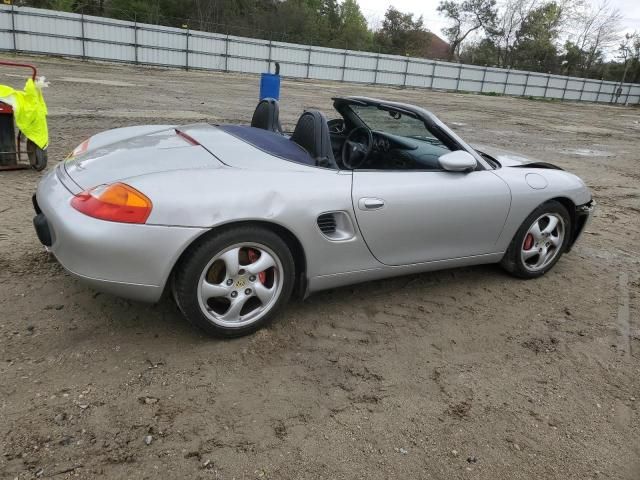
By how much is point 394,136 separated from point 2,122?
14.1ft

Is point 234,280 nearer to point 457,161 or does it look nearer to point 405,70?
point 457,161

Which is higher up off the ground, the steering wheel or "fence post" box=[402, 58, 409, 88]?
"fence post" box=[402, 58, 409, 88]

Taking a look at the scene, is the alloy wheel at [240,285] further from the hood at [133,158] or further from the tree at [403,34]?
the tree at [403,34]

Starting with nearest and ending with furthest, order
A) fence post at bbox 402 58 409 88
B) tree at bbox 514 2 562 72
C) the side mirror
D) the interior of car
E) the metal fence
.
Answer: the interior of car, the side mirror, the metal fence, fence post at bbox 402 58 409 88, tree at bbox 514 2 562 72

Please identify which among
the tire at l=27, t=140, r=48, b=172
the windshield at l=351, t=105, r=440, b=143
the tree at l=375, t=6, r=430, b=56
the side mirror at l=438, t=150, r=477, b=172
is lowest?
the tire at l=27, t=140, r=48, b=172

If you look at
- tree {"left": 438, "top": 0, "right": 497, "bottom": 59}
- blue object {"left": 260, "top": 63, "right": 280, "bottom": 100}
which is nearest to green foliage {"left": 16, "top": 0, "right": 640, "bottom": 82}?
tree {"left": 438, "top": 0, "right": 497, "bottom": 59}

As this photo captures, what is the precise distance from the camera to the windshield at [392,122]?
141 inches

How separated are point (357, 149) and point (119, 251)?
1885mm

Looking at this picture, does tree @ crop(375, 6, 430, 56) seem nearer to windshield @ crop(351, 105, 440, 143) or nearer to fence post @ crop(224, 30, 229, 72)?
fence post @ crop(224, 30, 229, 72)

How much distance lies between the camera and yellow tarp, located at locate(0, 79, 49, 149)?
17.5 feet

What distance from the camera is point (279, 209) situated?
2.64 metres

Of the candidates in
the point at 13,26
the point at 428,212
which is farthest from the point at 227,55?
the point at 428,212

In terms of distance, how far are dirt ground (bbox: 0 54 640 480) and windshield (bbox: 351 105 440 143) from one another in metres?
1.09

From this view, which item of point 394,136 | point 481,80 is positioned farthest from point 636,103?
point 394,136
